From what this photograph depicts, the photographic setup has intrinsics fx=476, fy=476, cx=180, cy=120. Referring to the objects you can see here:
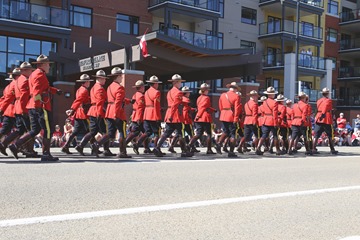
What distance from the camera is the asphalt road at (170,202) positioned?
15.9ft

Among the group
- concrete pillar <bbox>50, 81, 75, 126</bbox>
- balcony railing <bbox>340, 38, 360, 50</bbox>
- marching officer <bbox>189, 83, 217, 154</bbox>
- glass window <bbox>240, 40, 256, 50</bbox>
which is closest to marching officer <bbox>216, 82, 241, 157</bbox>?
marching officer <bbox>189, 83, 217, 154</bbox>

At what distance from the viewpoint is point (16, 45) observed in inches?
1029

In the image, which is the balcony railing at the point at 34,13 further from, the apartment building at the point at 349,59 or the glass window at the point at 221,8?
the apartment building at the point at 349,59

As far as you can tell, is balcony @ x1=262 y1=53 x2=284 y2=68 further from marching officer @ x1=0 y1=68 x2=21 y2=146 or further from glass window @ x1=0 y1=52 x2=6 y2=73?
marching officer @ x1=0 y1=68 x2=21 y2=146

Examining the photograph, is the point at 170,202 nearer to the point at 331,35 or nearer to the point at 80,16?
the point at 80,16

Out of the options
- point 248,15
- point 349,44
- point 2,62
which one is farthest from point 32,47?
point 349,44

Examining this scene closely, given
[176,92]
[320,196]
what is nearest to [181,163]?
[176,92]

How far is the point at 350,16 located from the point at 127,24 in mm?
24652

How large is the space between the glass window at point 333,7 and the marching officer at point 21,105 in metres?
40.0

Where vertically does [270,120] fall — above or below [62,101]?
below

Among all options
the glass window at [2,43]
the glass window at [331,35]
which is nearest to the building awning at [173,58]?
the glass window at [2,43]

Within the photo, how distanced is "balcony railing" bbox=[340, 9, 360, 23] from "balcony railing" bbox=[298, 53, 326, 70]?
7.48 m

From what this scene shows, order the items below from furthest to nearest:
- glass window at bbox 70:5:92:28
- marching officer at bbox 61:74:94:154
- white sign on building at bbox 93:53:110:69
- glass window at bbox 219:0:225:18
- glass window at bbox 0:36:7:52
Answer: glass window at bbox 219:0:225:18
glass window at bbox 70:5:92:28
glass window at bbox 0:36:7:52
white sign on building at bbox 93:53:110:69
marching officer at bbox 61:74:94:154

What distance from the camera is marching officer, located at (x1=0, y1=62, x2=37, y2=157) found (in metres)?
10.3
